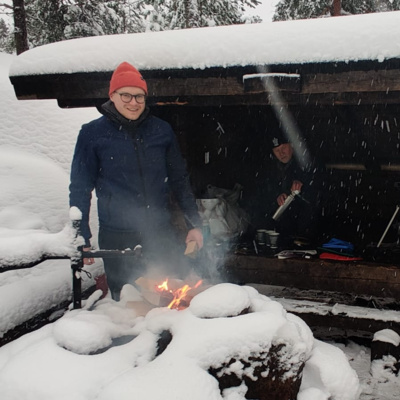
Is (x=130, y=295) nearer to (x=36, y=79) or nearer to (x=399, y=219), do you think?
(x=36, y=79)

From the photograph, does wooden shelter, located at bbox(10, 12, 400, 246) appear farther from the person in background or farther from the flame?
the flame

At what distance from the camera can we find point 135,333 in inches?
85.0

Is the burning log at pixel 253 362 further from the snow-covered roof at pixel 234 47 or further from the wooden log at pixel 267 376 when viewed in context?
the snow-covered roof at pixel 234 47

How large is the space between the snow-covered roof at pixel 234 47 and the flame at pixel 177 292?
1843 mm

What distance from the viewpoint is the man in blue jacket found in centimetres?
288

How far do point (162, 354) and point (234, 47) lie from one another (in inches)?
99.6

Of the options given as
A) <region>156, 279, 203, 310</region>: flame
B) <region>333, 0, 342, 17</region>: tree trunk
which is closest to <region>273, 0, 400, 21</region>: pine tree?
<region>333, 0, 342, 17</region>: tree trunk

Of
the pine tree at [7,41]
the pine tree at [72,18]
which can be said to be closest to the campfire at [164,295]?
the pine tree at [72,18]

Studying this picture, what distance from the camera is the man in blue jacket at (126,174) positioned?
113 inches

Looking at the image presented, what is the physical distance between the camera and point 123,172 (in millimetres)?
2986

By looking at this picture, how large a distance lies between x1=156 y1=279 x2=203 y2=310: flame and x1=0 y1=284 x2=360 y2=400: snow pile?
0.17 m

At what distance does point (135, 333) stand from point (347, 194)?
5.52m

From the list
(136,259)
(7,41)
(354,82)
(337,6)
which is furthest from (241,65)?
(7,41)

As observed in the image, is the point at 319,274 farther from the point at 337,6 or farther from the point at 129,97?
the point at 337,6
